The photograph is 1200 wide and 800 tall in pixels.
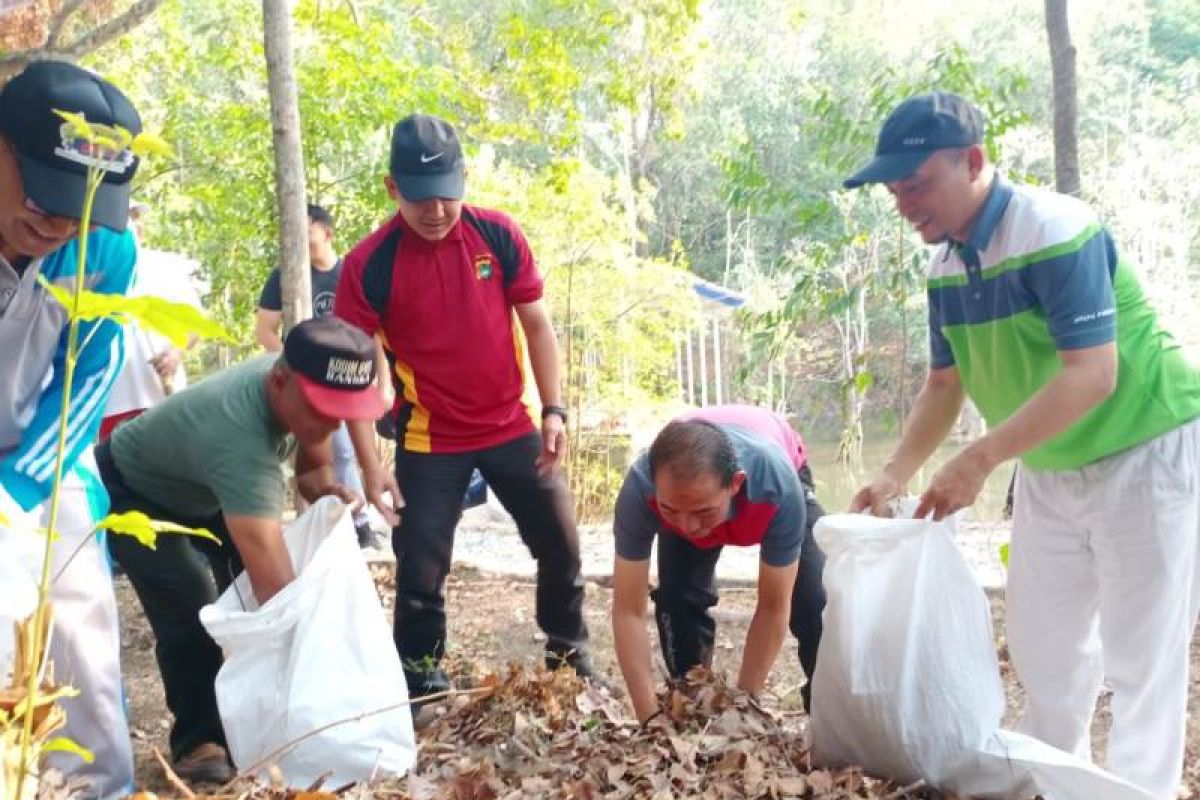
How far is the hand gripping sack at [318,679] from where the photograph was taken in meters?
2.99

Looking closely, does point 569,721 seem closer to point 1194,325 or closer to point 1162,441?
point 1162,441

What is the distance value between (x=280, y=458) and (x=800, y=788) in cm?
161

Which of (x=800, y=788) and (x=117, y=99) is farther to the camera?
(x=800, y=788)

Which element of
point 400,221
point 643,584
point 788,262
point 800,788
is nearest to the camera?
point 800,788

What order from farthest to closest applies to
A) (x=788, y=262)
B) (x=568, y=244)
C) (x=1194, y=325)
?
1. (x=1194, y=325)
2. (x=568, y=244)
3. (x=788, y=262)

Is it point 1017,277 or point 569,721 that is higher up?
point 1017,277

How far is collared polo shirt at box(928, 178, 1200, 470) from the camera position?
281 cm

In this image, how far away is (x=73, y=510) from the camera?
9.48ft

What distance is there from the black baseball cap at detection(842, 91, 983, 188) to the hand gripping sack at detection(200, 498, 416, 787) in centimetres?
161

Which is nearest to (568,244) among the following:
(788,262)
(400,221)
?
(788,262)

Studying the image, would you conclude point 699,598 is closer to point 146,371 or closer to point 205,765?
point 205,765

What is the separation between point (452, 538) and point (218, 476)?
1.13m

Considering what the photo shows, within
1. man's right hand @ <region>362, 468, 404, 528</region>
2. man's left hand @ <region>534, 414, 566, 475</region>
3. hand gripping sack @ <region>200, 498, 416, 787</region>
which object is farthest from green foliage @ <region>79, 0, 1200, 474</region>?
hand gripping sack @ <region>200, 498, 416, 787</region>

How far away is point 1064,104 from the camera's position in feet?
20.1
